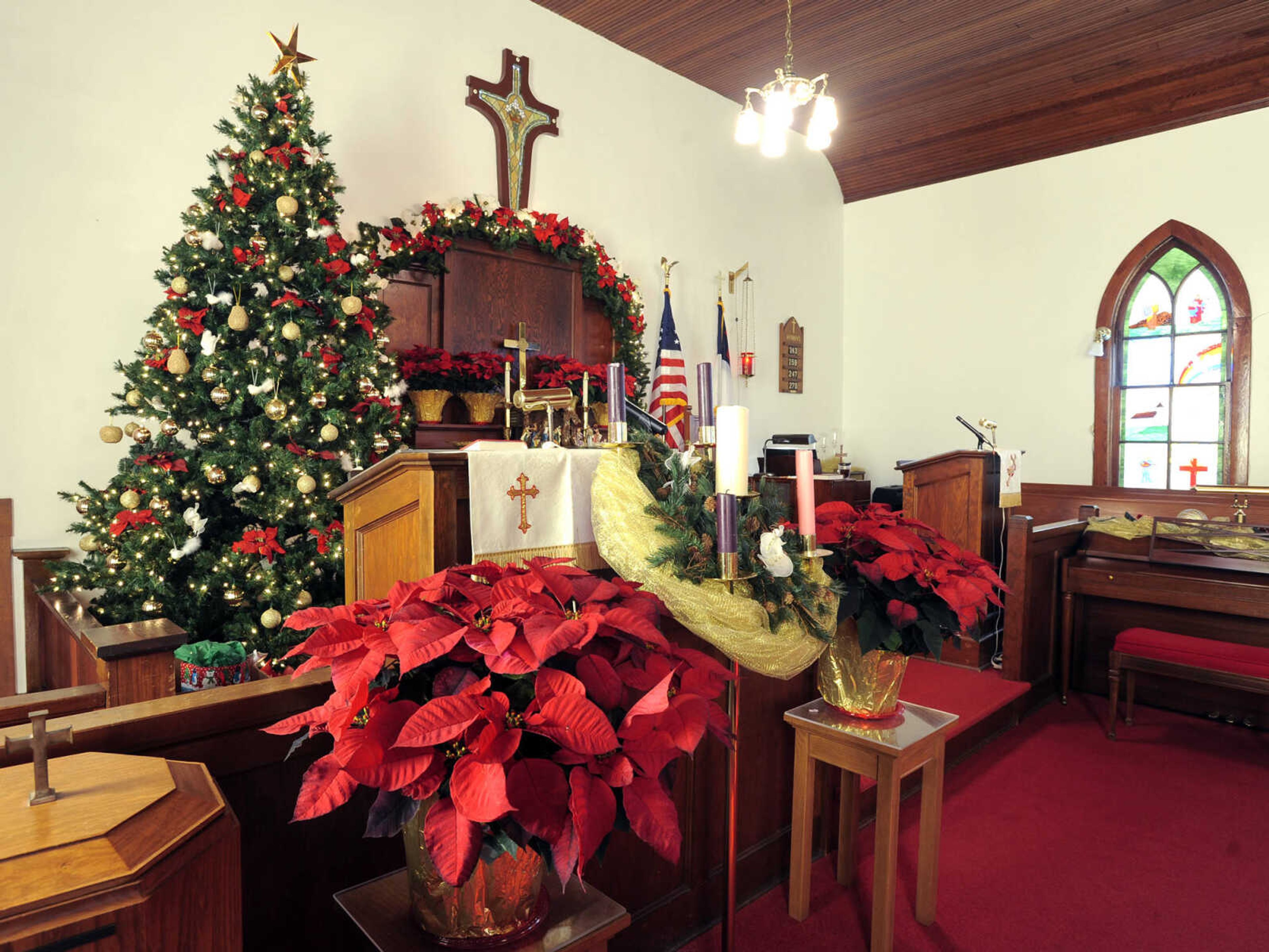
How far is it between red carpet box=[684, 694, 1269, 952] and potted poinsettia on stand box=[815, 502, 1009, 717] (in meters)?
0.62

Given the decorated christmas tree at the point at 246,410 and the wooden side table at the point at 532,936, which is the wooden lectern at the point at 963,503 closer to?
the decorated christmas tree at the point at 246,410

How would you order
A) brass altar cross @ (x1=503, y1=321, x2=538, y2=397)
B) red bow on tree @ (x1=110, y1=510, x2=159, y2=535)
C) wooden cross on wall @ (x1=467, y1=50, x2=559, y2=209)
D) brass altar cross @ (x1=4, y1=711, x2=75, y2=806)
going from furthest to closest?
wooden cross on wall @ (x1=467, y1=50, x2=559, y2=209) < brass altar cross @ (x1=503, y1=321, x2=538, y2=397) < red bow on tree @ (x1=110, y1=510, x2=159, y2=535) < brass altar cross @ (x1=4, y1=711, x2=75, y2=806)

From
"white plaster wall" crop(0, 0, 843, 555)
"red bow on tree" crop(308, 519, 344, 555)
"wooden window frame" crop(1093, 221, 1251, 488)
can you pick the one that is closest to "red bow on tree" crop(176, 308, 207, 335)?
"white plaster wall" crop(0, 0, 843, 555)

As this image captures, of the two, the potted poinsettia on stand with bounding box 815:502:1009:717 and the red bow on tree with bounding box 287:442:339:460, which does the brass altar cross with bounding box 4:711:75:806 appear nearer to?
the potted poinsettia on stand with bounding box 815:502:1009:717

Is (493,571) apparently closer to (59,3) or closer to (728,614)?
(728,614)

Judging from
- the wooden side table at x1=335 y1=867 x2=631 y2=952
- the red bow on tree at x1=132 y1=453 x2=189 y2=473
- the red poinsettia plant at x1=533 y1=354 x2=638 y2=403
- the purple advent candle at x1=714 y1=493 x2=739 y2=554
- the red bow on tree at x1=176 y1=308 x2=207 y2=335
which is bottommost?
the wooden side table at x1=335 y1=867 x2=631 y2=952

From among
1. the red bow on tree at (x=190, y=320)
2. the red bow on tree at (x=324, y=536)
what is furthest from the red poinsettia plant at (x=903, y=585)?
the red bow on tree at (x=190, y=320)

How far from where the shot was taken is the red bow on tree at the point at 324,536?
134 inches

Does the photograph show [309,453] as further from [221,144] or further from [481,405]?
[221,144]

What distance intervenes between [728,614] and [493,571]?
0.55 metres

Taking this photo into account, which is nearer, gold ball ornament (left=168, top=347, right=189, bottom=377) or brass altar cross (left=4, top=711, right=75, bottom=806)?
brass altar cross (left=4, top=711, right=75, bottom=806)

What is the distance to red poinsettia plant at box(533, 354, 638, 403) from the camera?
15.5 ft

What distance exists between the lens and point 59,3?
344cm

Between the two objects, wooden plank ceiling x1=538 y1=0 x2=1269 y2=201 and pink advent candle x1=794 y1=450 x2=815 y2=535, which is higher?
wooden plank ceiling x1=538 y1=0 x2=1269 y2=201
